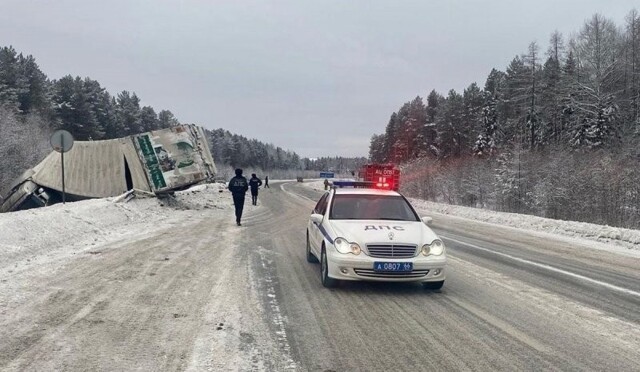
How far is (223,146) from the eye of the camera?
131 metres

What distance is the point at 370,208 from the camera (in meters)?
8.34

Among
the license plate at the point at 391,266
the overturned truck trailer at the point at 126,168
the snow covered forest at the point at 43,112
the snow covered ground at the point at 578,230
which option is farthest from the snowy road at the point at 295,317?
the snow covered forest at the point at 43,112

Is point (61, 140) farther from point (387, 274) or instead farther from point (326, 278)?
point (387, 274)

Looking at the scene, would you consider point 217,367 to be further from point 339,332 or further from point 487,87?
point 487,87

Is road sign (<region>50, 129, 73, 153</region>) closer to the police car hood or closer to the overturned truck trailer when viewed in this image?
the overturned truck trailer

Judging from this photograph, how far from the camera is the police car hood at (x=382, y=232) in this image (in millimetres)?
6871

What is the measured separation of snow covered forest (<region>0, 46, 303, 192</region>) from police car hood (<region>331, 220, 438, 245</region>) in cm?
4028

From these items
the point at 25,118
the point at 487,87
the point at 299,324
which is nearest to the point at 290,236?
the point at 299,324

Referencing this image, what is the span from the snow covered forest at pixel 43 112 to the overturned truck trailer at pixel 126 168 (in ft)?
55.9

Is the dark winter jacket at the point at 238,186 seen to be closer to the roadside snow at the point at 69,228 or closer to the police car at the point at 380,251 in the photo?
the roadside snow at the point at 69,228

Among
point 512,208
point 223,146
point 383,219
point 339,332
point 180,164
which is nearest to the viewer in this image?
point 339,332

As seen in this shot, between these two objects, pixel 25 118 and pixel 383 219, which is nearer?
pixel 383 219

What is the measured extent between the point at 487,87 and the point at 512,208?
53233 millimetres

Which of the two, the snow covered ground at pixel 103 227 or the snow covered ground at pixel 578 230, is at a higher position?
the snow covered ground at pixel 103 227
